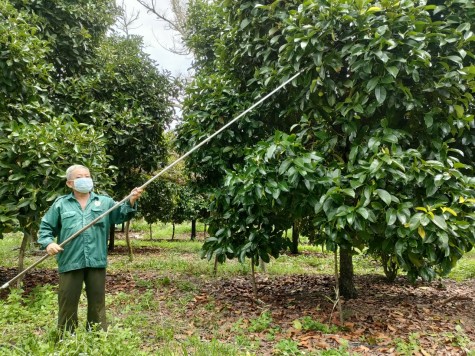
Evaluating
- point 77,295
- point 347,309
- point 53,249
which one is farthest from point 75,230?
point 347,309

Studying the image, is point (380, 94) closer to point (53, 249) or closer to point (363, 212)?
point (363, 212)

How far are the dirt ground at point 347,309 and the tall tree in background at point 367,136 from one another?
2.00 ft

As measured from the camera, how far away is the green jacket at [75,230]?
10.1ft

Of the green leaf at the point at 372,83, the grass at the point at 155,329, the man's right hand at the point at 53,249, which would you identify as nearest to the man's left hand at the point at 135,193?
the man's right hand at the point at 53,249

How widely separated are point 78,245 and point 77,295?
1.34ft

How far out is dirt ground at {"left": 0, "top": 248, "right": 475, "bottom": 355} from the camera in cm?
350

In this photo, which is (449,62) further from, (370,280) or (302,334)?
(370,280)

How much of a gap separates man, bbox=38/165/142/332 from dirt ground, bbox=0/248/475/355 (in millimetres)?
1133

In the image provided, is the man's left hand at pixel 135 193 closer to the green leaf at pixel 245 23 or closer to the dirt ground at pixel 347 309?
the dirt ground at pixel 347 309

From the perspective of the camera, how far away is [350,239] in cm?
348

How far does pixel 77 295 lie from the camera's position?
10.3 feet

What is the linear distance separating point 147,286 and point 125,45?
5.70m

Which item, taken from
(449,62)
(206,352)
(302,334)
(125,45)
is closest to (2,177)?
(206,352)

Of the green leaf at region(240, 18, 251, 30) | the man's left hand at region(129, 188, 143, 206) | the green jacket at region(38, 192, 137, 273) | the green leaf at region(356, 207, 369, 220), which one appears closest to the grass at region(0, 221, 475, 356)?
the green jacket at region(38, 192, 137, 273)
